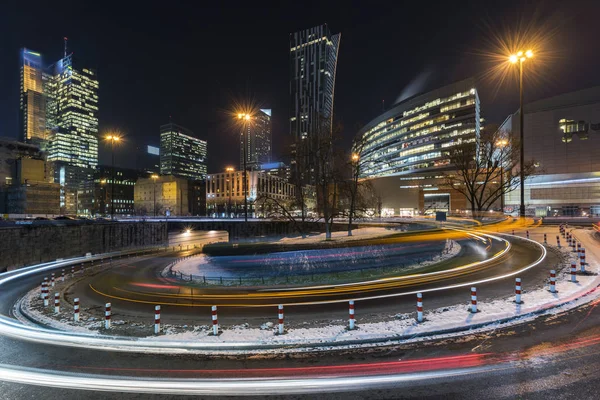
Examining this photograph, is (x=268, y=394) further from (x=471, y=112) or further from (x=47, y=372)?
(x=471, y=112)

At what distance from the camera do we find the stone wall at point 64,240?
96.2 feet

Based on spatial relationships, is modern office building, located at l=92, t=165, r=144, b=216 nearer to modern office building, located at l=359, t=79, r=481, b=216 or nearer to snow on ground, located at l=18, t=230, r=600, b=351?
modern office building, located at l=359, t=79, r=481, b=216

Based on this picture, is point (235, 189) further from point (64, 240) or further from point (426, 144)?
point (64, 240)

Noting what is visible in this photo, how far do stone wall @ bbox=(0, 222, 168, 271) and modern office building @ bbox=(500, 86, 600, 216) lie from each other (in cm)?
8206

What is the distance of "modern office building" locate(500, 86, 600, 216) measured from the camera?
71312mm

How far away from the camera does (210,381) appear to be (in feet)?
20.3

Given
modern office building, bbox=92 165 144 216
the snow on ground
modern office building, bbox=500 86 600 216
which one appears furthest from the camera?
modern office building, bbox=92 165 144 216

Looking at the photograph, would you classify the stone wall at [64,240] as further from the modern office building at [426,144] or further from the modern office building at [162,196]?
the modern office building at [162,196]

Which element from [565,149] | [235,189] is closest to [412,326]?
[565,149]

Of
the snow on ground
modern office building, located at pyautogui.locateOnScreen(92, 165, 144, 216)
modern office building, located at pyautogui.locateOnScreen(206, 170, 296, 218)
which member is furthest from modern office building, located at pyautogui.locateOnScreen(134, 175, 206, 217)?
the snow on ground

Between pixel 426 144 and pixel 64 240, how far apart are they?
10895 centimetres

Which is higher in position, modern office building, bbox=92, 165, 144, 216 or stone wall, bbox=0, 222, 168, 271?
modern office building, bbox=92, 165, 144, 216

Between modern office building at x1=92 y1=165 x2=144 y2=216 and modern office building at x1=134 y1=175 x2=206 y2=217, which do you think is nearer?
modern office building at x1=134 y1=175 x2=206 y2=217

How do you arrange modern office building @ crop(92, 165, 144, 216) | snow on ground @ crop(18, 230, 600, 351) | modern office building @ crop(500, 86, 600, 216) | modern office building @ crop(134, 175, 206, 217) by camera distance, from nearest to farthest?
snow on ground @ crop(18, 230, 600, 351) < modern office building @ crop(500, 86, 600, 216) < modern office building @ crop(134, 175, 206, 217) < modern office building @ crop(92, 165, 144, 216)
